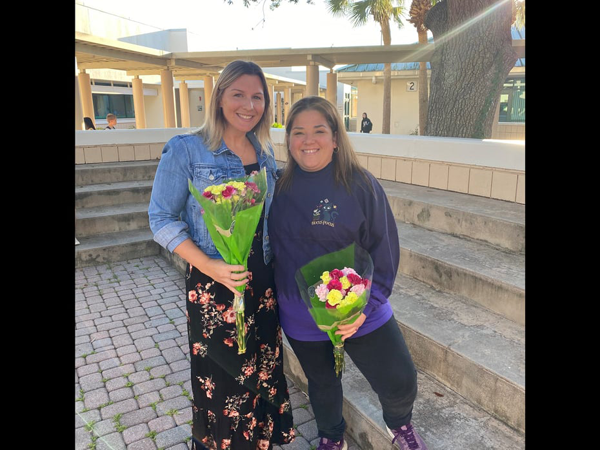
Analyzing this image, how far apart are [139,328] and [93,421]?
129 centimetres

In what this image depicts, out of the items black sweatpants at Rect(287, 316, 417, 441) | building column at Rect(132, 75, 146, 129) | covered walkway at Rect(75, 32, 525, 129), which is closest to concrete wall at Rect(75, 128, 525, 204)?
black sweatpants at Rect(287, 316, 417, 441)

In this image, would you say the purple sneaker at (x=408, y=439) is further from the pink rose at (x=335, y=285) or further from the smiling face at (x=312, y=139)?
the smiling face at (x=312, y=139)

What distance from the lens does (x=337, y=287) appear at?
1.68 m

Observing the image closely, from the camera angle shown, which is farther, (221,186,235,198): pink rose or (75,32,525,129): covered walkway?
(75,32,525,129): covered walkway

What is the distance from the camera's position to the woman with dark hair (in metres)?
1.82

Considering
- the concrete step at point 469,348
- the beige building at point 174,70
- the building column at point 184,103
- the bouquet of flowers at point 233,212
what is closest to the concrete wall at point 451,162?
the concrete step at point 469,348

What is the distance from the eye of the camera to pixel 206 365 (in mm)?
1960

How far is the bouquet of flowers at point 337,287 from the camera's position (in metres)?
1.68

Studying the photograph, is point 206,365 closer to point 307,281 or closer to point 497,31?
point 307,281

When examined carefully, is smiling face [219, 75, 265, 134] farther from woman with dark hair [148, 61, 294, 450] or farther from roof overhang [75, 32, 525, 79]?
roof overhang [75, 32, 525, 79]

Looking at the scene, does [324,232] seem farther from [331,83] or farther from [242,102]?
[331,83]

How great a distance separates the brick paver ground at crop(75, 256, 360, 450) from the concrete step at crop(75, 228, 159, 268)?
0.43 metres

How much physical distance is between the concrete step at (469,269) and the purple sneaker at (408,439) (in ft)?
3.91
